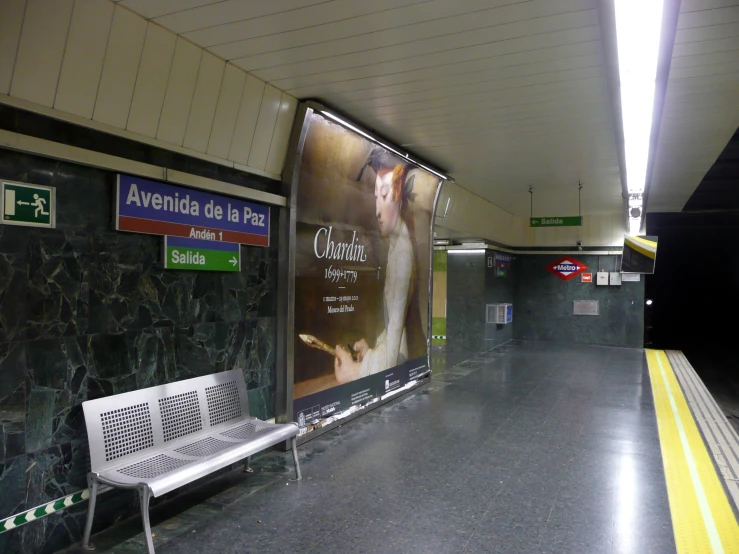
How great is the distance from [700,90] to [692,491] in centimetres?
312

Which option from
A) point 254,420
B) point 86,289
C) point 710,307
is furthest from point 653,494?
point 710,307

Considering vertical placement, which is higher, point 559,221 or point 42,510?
point 559,221

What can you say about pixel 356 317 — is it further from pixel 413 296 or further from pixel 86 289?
pixel 86 289

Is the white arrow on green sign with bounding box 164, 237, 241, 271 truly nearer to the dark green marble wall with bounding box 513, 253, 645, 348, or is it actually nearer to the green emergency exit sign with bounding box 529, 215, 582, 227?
the green emergency exit sign with bounding box 529, 215, 582, 227

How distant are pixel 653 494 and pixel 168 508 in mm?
3344

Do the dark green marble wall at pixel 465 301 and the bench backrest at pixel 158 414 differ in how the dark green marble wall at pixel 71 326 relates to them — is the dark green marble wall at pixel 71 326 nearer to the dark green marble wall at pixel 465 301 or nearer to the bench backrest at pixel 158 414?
the bench backrest at pixel 158 414

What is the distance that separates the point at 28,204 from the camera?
2.70 m

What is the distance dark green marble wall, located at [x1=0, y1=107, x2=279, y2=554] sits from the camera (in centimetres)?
265

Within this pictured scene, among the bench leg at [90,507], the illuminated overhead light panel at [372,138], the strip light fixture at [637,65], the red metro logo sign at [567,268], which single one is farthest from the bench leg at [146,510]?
the red metro logo sign at [567,268]

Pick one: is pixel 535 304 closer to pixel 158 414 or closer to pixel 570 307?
pixel 570 307

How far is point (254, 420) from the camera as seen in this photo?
403cm

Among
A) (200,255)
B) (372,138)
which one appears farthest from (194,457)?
Answer: (372,138)

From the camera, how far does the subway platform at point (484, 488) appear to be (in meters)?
3.07

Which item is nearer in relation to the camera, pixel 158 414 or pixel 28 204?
pixel 28 204
